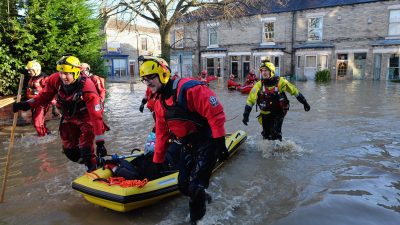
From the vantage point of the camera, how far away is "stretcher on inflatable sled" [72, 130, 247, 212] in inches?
167

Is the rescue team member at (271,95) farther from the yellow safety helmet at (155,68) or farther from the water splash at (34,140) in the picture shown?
the water splash at (34,140)

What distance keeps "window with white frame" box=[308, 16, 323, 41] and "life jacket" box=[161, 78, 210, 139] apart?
88.7 ft

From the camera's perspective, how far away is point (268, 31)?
1205 inches

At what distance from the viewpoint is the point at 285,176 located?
19.1 feet

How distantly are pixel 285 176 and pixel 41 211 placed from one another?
3.77 metres

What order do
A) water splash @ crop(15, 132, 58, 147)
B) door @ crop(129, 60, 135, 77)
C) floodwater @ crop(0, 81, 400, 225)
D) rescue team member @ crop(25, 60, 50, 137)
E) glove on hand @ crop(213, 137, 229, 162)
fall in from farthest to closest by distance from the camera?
door @ crop(129, 60, 135, 77) → rescue team member @ crop(25, 60, 50, 137) → water splash @ crop(15, 132, 58, 147) → floodwater @ crop(0, 81, 400, 225) → glove on hand @ crop(213, 137, 229, 162)

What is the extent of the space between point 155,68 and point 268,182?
9.52 ft

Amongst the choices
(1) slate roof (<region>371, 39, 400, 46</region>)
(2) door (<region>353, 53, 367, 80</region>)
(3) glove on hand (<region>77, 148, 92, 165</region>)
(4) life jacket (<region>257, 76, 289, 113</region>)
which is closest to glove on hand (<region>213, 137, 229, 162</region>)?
(3) glove on hand (<region>77, 148, 92, 165</region>)

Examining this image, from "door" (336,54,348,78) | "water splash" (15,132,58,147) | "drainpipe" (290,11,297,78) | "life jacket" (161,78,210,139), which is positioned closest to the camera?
"life jacket" (161,78,210,139)

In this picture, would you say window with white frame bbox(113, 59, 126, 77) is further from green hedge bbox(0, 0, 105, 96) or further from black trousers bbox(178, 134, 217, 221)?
black trousers bbox(178, 134, 217, 221)

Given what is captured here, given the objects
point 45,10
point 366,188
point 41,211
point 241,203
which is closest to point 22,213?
point 41,211

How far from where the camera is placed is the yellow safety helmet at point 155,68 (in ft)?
12.3

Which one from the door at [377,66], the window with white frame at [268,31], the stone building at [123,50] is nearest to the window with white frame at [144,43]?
the stone building at [123,50]

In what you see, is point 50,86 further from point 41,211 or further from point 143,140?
point 143,140
